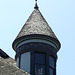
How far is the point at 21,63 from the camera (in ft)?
60.7

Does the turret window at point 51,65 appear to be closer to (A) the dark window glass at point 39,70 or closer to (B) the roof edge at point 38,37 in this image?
(A) the dark window glass at point 39,70

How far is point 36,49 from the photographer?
1834 cm

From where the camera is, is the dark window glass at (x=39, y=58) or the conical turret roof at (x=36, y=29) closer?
the dark window glass at (x=39, y=58)

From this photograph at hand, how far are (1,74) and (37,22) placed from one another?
20.4ft

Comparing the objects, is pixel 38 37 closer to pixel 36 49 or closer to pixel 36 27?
pixel 36 49

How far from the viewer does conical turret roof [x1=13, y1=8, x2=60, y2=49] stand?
61.4ft

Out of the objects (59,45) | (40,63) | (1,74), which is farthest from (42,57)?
(1,74)

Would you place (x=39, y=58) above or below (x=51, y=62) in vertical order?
above

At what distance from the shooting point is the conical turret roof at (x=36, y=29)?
1870 centimetres

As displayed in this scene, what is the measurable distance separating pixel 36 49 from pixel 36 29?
1410 mm

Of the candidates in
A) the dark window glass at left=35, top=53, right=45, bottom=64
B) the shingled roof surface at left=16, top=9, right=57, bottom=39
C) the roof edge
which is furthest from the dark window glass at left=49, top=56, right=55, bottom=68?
the shingled roof surface at left=16, top=9, right=57, bottom=39

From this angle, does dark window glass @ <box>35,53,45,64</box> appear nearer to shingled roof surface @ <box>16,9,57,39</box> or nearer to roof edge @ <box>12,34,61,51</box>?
roof edge @ <box>12,34,61,51</box>

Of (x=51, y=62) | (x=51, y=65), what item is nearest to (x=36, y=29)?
(x=51, y=62)

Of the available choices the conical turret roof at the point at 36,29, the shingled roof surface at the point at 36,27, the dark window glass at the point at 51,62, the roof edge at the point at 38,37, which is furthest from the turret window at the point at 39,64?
the shingled roof surface at the point at 36,27
